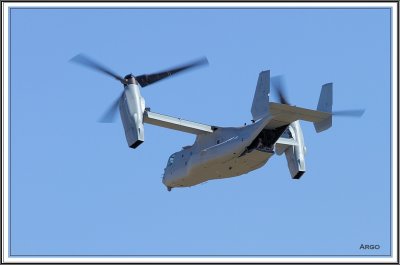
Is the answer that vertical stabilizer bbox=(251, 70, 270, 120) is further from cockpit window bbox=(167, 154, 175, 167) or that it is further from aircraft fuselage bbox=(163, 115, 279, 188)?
cockpit window bbox=(167, 154, 175, 167)

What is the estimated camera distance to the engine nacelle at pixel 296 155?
44.4m

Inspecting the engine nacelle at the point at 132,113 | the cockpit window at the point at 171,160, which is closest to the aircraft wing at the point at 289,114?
the engine nacelle at the point at 132,113

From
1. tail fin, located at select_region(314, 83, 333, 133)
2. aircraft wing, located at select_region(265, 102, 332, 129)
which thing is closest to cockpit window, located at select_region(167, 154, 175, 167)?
aircraft wing, located at select_region(265, 102, 332, 129)

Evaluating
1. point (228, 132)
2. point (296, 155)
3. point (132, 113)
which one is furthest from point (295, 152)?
point (132, 113)

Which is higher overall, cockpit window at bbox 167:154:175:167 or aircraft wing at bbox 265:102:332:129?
aircraft wing at bbox 265:102:332:129

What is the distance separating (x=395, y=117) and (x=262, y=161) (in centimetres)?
578

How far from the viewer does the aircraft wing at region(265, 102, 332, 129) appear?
3716 cm

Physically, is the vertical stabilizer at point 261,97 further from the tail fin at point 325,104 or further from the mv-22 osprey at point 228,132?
the tail fin at point 325,104

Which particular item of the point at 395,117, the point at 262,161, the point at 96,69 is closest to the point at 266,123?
the point at 262,161

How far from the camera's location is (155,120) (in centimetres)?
4206

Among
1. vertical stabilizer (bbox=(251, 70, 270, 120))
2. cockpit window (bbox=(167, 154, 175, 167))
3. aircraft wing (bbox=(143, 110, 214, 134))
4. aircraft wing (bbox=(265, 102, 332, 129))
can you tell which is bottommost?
cockpit window (bbox=(167, 154, 175, 167))

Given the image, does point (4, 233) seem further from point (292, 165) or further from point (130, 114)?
point (292, 165)

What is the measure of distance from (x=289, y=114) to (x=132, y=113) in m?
7.07

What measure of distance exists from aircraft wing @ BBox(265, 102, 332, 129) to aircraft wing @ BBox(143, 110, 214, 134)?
4.80 m
